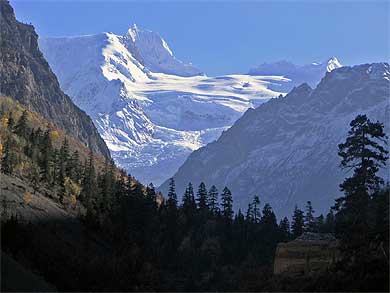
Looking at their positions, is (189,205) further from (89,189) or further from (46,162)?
(46,162)

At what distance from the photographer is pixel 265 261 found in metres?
114

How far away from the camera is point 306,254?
6356cm

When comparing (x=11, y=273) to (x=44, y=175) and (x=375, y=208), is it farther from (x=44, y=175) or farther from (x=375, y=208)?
(x=44, y=175)

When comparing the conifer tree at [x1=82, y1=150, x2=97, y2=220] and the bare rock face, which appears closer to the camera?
the bare rock face

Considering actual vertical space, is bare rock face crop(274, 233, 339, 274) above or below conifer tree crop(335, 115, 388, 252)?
below

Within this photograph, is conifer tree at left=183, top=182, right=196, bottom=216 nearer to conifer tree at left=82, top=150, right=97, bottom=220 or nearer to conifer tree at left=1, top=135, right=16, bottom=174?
conifer tree at left=82, top=150, right=97, bottom=220

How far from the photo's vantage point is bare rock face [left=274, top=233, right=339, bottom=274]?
60.2m

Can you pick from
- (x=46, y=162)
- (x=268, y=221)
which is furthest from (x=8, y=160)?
(x=268, y=221)

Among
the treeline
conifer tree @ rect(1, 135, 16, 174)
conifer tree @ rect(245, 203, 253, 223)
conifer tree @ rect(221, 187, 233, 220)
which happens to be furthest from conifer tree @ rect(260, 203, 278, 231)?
conifer tree @ rect(1, 135, 16, 174)

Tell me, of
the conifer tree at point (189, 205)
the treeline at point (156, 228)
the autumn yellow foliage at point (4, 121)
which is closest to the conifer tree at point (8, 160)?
the treeline at point (156, 228)

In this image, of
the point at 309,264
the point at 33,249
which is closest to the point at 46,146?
the point at 309,264

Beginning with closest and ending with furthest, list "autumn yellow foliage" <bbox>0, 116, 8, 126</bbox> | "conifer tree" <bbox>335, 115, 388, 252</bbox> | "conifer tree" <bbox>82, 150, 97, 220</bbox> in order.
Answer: "conifer tree" <bbox>335, 115, 388, 252</bbox>
"conifer tree" <bbox>82, 150, 97, 220</bbox>
"autumn yellow foliage" <bbox>0, 116, 8, 126</bbox>

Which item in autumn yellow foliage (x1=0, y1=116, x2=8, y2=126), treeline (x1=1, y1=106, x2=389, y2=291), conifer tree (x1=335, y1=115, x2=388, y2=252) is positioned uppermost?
autumn yellow foliage (x1=0, y1=116, x2=8, y2=126)

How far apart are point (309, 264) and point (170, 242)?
6714cm
